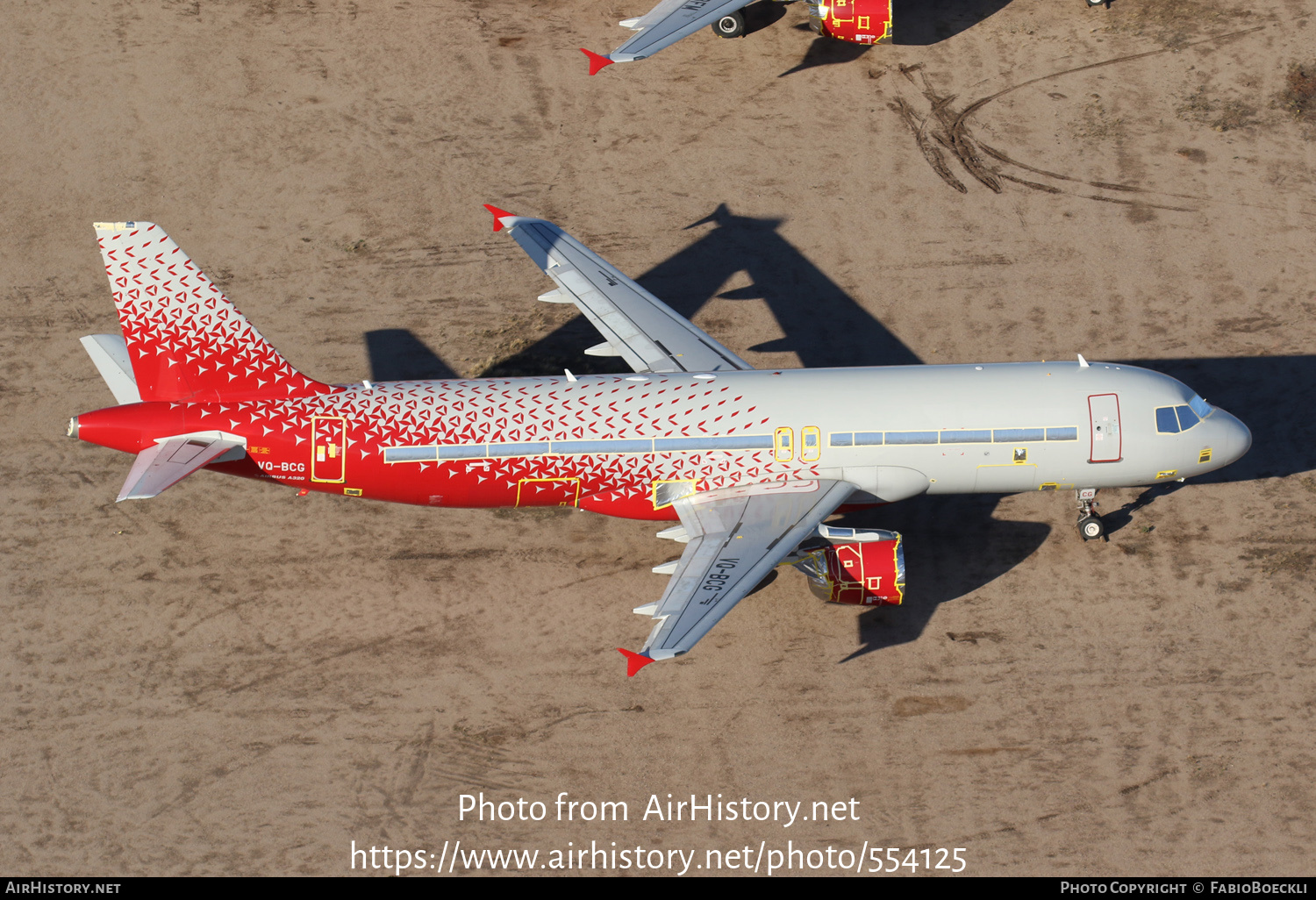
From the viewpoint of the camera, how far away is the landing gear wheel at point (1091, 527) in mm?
31047

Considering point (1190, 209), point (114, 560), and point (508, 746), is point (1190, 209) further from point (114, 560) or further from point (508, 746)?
point (114, 560)

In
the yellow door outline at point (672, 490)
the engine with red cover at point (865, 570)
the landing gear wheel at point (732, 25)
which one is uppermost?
the landing gear wheel at point (732, 25)

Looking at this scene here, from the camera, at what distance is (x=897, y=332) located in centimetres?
3562

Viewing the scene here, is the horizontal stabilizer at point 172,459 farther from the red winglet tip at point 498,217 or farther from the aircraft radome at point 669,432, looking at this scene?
the red winglet tip at point 498,217

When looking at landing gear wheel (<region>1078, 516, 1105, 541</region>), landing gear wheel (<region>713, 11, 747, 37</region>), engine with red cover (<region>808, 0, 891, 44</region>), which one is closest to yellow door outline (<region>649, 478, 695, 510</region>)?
landing gear wheel (<region>1078, 516, 1105, 541</region>)

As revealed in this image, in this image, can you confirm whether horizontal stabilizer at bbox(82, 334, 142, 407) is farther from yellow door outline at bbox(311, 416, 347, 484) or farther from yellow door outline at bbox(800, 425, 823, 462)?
yellow door outline at bbox(800, 425, 823, 462)

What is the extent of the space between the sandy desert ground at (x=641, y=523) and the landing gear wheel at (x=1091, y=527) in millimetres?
523

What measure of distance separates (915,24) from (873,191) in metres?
8.83

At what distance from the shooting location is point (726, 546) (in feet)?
91.1

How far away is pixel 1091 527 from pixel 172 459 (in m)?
24.1

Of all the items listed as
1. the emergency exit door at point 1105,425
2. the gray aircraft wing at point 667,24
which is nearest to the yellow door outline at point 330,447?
the gray aircraft wing at point 667,24

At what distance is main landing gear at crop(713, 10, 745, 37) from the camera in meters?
41.9

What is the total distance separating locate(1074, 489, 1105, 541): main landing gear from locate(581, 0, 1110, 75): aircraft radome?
18836mm

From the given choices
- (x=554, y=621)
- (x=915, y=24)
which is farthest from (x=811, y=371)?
(x=915, y=24)
